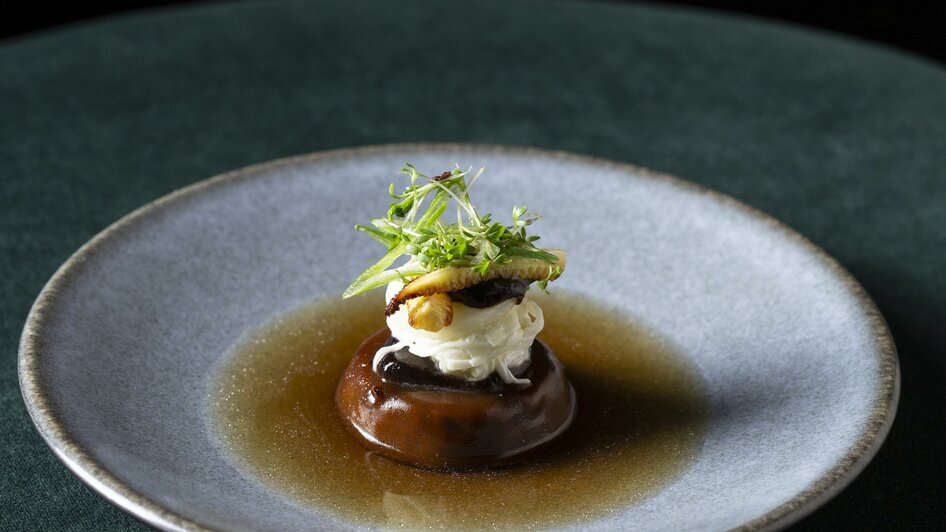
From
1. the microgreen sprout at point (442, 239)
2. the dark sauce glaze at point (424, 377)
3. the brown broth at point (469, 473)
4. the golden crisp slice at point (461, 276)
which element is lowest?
the brown broth at point (469, 473)

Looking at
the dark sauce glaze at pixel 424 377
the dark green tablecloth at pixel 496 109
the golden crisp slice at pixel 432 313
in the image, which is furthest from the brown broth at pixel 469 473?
the dark green tablecloth at pixel 496 109

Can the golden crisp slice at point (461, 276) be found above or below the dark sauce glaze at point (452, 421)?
above

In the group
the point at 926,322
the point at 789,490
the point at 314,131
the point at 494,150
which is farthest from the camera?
the point at 314,131

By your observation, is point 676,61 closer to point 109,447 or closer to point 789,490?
point 789,490

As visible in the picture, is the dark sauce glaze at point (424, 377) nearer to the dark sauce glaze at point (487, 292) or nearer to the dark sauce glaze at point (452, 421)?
the dark sauce glaze at point (452, 421)

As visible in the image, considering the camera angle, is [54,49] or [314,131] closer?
[314,131]

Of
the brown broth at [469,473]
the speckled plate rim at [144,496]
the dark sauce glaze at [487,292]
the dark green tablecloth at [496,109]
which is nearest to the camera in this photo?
the speckled plate rim at [144,496]

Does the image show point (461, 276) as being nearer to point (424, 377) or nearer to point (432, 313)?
point (432, 313)

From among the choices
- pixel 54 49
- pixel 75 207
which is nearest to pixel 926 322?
pixel 75 207
